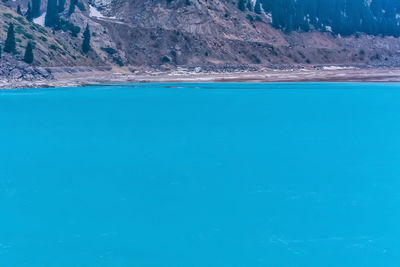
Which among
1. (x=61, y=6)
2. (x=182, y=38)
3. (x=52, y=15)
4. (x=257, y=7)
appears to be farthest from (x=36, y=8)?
(x=257, y=7)

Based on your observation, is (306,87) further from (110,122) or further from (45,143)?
(45,143)

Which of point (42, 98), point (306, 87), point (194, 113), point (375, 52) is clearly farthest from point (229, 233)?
point (375, 52)

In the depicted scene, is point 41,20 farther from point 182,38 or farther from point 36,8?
point 182,38

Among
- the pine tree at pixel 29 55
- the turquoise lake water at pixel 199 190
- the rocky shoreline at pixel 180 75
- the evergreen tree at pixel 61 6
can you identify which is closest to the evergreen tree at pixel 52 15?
the evergreen tree at pixel 61 6

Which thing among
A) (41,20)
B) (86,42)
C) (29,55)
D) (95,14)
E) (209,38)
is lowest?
(29,55)

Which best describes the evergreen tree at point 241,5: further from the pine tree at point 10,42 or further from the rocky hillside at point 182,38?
the pine tree at point 10,42

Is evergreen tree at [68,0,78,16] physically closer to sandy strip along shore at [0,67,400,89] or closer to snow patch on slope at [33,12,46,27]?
snow patch on slope at [33,12,46,27]
